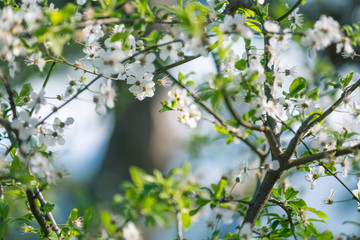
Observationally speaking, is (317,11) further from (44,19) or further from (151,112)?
(44,19)

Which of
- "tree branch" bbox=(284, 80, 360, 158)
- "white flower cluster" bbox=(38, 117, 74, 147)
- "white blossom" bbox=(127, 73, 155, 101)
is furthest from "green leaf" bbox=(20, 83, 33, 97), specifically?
"tree branch" bbox=(284, 80, 360, 158)

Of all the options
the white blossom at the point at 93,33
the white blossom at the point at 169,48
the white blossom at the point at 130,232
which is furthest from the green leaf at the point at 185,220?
the white blossom at the point at 93,33

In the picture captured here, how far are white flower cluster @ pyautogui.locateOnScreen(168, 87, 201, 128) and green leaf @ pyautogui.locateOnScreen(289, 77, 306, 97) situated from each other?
241 millimetres

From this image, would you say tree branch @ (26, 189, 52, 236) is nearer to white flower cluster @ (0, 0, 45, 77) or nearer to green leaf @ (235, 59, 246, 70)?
white flower cluster @ (0, 0, 45, 77)

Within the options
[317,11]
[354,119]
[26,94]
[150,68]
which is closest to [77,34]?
[150,68]

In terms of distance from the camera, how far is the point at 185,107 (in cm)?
98

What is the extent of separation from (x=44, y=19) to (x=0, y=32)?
77mm

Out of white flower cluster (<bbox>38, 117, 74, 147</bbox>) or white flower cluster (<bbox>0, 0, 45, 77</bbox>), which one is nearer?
white flower cluster (<bbox>0, 0, 45, 77</bbox>)

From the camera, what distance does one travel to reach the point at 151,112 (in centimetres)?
351

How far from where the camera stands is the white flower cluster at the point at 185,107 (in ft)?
3.18

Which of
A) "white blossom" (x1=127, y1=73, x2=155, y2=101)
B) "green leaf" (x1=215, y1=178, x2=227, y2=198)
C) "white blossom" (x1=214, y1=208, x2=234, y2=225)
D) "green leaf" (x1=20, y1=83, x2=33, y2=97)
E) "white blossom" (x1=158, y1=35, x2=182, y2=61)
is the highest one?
"white blossom" (x1=158, y1=35, x2=182, y2=61)

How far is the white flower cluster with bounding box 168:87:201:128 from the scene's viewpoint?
0.97m

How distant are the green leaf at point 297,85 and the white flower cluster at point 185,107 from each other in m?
0.24

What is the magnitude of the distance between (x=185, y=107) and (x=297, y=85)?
0.28 m
